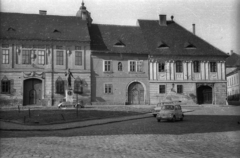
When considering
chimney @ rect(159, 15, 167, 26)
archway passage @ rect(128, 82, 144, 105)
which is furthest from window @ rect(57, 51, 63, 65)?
chimney @ rect(159, 15, 167, 26)

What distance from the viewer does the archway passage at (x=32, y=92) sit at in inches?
1588

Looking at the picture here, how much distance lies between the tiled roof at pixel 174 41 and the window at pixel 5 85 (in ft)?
64.8

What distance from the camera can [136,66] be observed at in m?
43.6

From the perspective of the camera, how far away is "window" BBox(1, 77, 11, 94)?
39.7 meters

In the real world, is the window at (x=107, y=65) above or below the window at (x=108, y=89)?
above

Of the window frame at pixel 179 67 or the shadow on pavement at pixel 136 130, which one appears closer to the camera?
the shadow on pavement at pixel 136 130

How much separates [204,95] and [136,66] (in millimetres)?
10717

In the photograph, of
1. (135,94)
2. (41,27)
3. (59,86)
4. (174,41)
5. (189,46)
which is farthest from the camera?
(174,41)

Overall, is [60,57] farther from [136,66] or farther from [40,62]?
[136,66]

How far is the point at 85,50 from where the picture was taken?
42.0m

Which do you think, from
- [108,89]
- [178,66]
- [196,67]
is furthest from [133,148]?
[196,67]

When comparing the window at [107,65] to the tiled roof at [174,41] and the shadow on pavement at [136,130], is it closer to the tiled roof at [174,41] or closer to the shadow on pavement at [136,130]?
the tiled roof at [174,41]

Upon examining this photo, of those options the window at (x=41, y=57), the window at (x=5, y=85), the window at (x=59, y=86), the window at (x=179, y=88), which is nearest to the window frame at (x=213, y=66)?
the window at (x=179, y=88)

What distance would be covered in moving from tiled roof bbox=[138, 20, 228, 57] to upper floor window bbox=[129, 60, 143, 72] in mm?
2297
